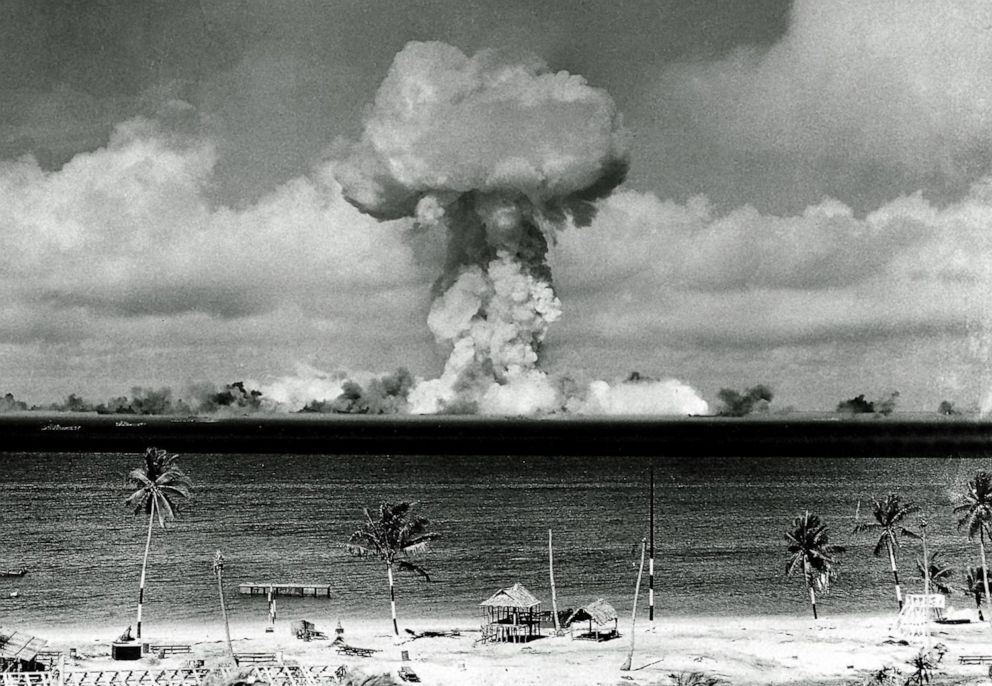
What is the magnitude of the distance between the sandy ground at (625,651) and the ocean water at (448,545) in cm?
766

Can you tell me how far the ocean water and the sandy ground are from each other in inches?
302

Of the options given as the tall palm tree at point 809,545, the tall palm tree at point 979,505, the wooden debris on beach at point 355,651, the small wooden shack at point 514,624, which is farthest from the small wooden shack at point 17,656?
the tall palm tree at point 979,505

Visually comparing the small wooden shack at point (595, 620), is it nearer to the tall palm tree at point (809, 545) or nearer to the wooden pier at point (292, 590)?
the tall palm tree at point (809, 545)

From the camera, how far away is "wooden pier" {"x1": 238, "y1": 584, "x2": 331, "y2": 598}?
74.0 m

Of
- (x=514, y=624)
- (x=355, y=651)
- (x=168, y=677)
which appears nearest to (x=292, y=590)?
(x=514, y=624)

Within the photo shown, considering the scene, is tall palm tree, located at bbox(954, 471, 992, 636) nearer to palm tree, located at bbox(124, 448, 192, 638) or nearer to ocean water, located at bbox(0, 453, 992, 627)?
ocean water, located at bbox(0, 453, 992, 627)

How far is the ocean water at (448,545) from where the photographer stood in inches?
2864

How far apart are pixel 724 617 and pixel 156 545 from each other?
54.6 meters

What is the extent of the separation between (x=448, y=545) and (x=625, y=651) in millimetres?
50279

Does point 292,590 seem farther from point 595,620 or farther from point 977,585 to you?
point 977,585

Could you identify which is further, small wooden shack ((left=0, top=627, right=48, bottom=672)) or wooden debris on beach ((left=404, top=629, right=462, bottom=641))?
wooden debris on beach ((left=404, top=629, right=462, bottom=641))

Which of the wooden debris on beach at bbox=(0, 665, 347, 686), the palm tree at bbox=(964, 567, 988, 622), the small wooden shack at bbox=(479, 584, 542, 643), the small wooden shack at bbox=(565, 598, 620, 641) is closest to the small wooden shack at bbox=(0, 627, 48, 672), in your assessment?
the wooden debris on beach at bbox=(0, 665, 347, 686)

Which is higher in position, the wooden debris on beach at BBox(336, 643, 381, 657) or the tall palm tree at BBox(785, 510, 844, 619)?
the tall palm tree at BBox(785, 510, 844, 619)

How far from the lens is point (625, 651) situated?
52094 millimetres
